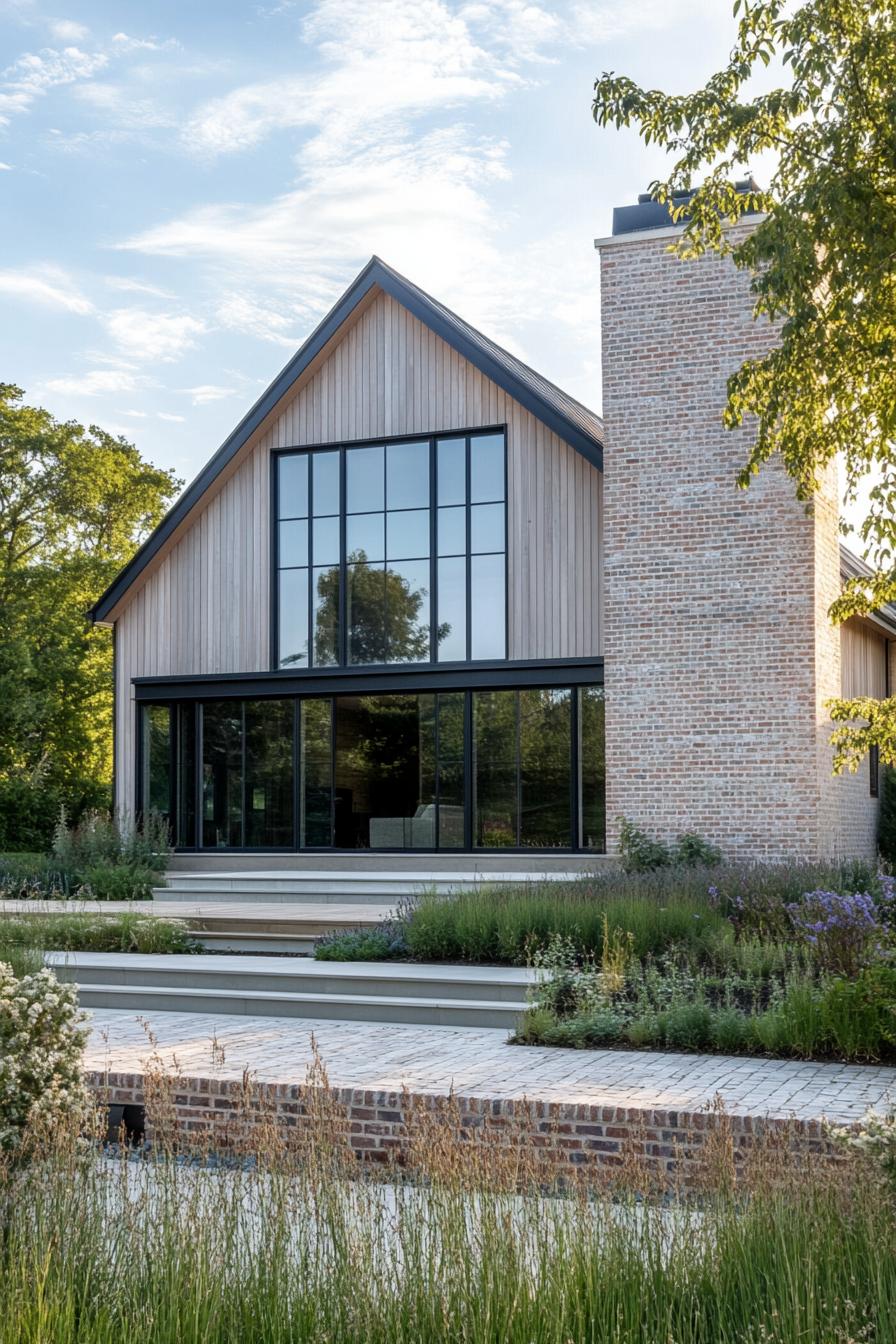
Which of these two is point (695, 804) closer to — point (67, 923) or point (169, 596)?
point (67, 923)

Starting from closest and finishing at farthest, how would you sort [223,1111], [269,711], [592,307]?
1. [223,1111]
2. [592,307]
3. [269,711]

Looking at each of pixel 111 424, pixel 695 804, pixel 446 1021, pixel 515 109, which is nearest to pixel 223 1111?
pixel 446 1021

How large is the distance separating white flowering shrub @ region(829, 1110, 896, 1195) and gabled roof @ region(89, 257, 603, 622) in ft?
45.9

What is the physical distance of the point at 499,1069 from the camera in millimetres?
7566

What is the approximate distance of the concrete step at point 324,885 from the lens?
16281 millimetres

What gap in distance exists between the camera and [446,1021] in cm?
966

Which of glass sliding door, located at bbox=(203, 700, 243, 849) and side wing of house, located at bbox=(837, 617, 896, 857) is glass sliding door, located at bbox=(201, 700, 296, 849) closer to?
glass sliding door, located at bbox=(203, 700, 243, 849)

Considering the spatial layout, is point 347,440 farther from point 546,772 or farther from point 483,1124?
point 483,1124

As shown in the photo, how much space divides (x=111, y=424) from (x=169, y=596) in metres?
13.8

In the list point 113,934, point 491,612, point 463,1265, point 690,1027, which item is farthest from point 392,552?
Result: point 463,1265

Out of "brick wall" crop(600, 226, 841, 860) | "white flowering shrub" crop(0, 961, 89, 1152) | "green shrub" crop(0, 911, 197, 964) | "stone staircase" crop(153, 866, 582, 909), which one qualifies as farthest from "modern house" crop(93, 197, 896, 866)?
"white flowering shrub" crop(0, 961, 89, 1152)

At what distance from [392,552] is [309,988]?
987 centimetres

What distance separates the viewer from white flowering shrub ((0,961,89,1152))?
17.9ft

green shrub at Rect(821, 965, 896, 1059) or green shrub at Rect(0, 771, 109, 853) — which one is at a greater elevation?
green shrub at Rect(0, 771, 109, 853)
